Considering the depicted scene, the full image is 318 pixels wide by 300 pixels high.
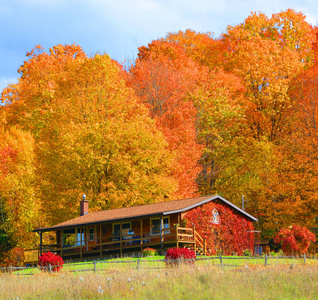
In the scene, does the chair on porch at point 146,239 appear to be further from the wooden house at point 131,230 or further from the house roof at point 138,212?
the house roof at point 138,212

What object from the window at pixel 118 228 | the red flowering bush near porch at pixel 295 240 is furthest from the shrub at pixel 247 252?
the window at pixel 118 228

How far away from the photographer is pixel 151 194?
3788cm

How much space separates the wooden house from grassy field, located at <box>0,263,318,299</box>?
1174 cm

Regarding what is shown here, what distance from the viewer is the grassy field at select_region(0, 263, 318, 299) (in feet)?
50.3

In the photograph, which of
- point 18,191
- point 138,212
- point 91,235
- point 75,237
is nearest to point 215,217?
point 138,212

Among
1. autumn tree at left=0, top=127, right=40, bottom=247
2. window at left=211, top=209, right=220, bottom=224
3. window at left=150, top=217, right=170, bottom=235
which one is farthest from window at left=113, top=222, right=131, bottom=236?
autumn tree at left=0, top=127, right=40, bottom=247

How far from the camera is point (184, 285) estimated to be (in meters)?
16.8

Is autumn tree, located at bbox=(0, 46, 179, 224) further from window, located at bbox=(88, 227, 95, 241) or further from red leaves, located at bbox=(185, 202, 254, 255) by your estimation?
red leaves, located at bbox=(185, 202, 254, 255)

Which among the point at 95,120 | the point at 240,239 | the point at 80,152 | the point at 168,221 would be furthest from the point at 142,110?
the point at 240,239

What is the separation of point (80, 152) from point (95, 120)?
3.94 m

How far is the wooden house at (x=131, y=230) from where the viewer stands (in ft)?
104

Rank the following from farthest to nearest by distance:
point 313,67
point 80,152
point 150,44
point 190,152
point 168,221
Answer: point 150,44
point 313,67
point 190,152
point 80,152
point 168,221

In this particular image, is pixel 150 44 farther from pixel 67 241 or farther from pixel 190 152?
pixel 67 241

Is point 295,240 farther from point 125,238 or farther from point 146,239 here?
point 125,238
